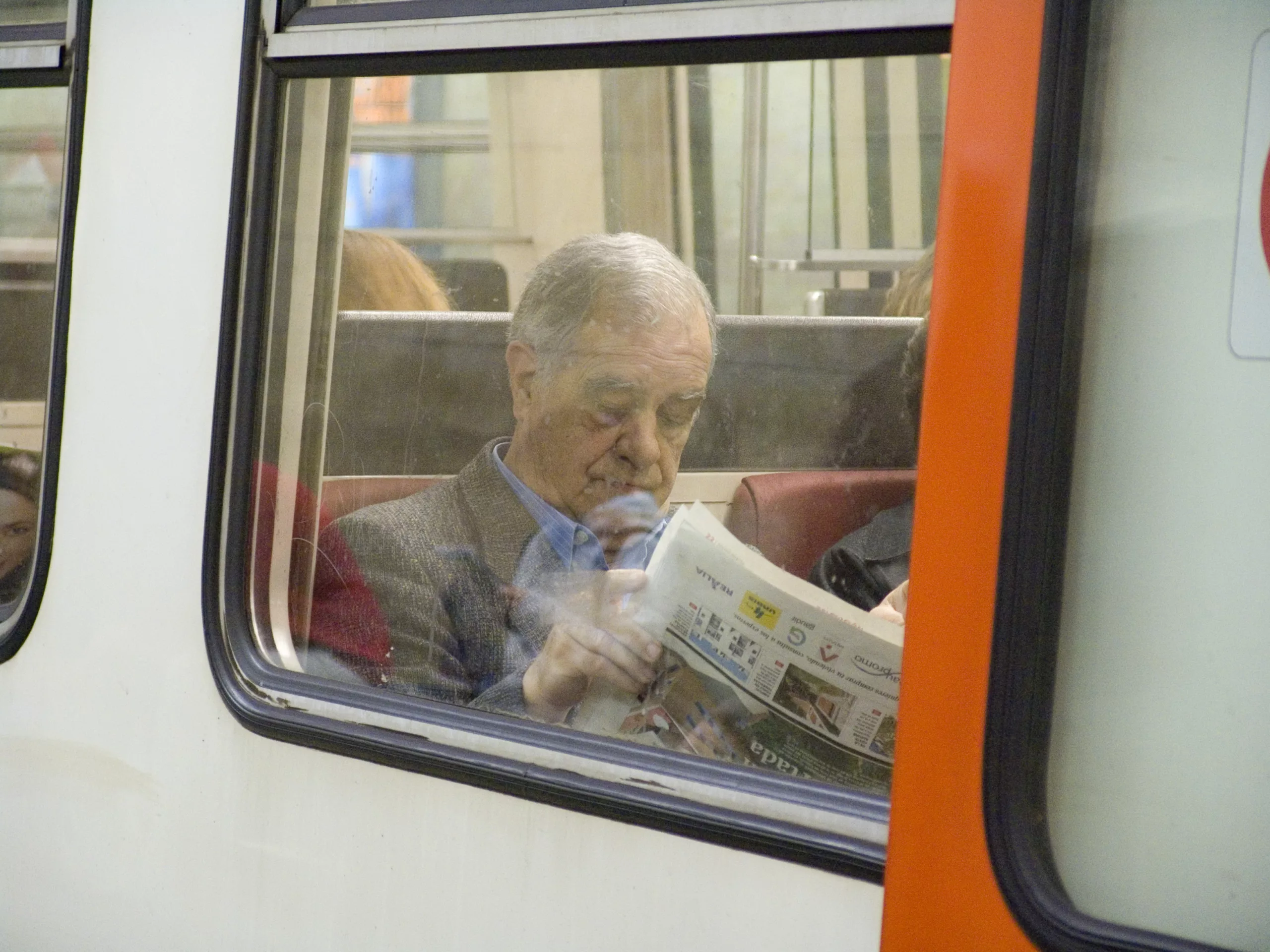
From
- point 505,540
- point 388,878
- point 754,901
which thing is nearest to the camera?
point 754,901

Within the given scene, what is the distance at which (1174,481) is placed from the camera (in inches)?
35.4

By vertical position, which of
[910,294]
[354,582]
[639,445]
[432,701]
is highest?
[910,294]

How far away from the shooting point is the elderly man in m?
1.54

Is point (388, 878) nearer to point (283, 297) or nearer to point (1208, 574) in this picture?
point (283, 297)

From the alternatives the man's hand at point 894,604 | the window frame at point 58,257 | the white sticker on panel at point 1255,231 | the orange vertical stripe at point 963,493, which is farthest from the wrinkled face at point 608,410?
the white sticker on panel at point 1255,231

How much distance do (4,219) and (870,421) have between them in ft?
4.35

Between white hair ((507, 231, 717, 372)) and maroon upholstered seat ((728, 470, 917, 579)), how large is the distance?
0.81ft

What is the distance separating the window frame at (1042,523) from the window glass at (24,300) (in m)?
1.26

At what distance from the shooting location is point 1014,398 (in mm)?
915

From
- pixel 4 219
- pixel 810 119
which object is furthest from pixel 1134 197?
pixel 810 119

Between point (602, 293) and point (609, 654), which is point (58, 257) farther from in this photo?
point (609, 654)

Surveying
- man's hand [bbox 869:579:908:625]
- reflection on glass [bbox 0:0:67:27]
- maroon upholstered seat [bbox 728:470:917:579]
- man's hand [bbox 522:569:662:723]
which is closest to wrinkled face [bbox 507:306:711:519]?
maroon upholstered seat [bbox 728:470:917:579]

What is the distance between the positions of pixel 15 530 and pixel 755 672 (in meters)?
1.08

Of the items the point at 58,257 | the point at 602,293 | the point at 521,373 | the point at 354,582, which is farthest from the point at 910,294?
the point at 58,257
